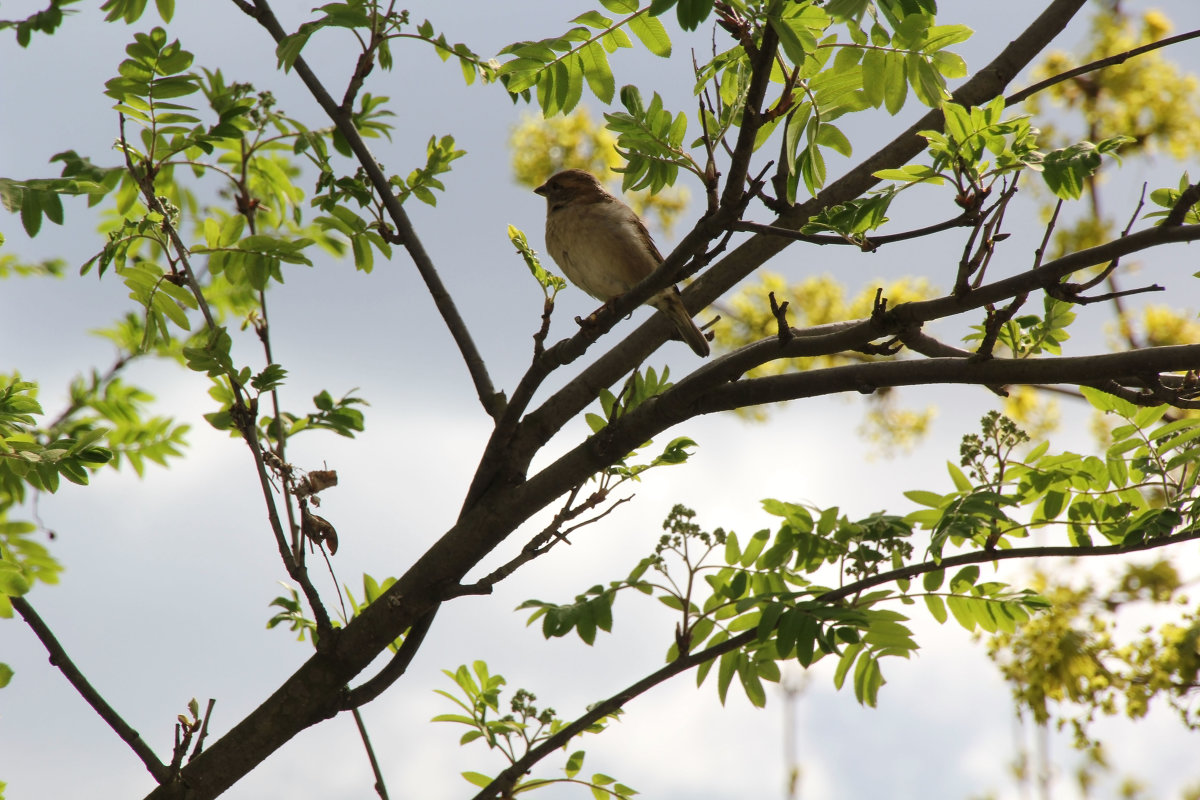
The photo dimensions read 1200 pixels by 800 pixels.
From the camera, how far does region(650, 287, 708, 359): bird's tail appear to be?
4348mm

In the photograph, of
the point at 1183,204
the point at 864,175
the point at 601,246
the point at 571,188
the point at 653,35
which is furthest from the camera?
the point at 571,188

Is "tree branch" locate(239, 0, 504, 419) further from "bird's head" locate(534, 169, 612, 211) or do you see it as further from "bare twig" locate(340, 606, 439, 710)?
"bird's head" locate(534, 169, 612, 211)

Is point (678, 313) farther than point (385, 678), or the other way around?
point (678, 313)

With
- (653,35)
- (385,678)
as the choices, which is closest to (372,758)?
(385,678)

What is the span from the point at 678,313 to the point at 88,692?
9.46ft

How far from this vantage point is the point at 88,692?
11.0ft

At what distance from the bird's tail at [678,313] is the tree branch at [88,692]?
278 cm

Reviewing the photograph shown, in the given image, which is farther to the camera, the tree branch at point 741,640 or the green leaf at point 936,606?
the green leaf at point 936,606

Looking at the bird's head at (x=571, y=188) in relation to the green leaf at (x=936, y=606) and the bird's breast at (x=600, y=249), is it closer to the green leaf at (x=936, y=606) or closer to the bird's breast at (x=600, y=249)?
the bird's breast at (x=600, y=249)

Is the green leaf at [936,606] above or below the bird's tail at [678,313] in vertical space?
below

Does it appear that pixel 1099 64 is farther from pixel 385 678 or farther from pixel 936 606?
pixel 385 678

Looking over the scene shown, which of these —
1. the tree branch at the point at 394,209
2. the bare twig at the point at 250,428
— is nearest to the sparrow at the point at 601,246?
the tree branch at the point at 394,209

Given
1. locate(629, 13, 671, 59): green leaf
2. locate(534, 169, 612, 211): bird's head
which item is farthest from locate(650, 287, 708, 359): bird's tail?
locate(534, 169, 612, 211): bird's head

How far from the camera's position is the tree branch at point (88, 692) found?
3.34m
